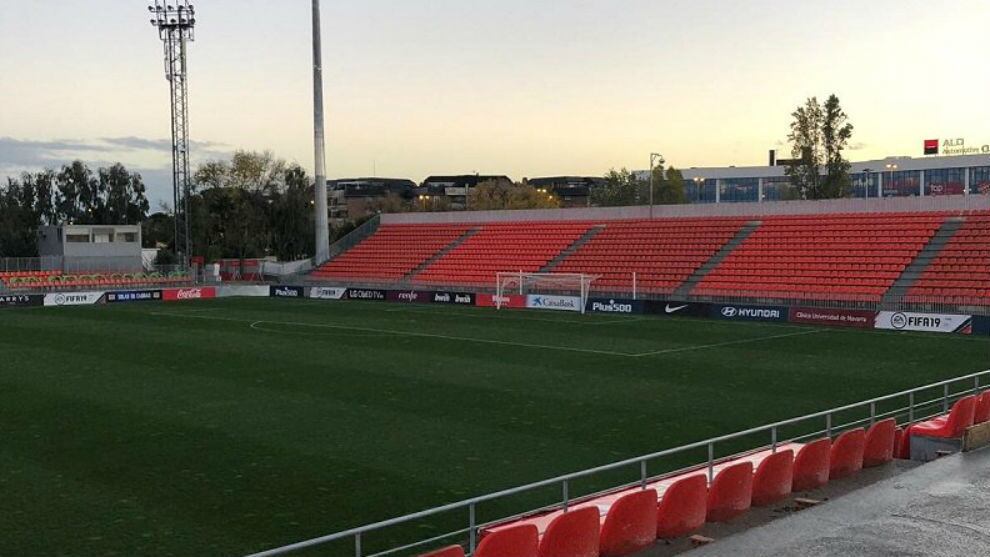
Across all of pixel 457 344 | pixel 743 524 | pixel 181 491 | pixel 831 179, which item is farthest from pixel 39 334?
pixel 831 179

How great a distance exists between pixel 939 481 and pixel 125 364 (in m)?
20.4

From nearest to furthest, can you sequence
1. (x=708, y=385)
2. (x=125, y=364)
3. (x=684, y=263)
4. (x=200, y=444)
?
(x=200, y=444) → (x=708, y=385) → (x=125, y=364) → (x=684, y=263)

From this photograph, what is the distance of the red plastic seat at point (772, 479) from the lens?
10750 millimetres

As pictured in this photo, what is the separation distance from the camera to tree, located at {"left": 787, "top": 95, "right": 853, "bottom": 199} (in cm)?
6688

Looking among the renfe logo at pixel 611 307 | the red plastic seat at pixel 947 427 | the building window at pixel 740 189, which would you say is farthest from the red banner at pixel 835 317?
the building window at pixel 740 189

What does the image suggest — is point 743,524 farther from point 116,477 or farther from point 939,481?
point 116,477

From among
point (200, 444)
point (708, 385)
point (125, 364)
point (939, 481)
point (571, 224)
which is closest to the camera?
point (939, 481)

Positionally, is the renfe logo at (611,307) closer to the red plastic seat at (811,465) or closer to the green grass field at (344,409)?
the green grass field at (344,409)

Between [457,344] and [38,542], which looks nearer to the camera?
[38,542]

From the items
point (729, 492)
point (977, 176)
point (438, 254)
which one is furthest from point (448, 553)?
point (977, 176)

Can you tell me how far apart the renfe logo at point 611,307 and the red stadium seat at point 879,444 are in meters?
28.1

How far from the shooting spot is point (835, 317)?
34.6 m

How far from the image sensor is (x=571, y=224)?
5703cm

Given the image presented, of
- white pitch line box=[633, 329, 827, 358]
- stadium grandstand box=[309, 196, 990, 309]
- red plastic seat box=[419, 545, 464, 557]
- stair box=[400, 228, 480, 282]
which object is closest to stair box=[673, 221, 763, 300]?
stadium grandstand box=[309, 196, 990, 309]
